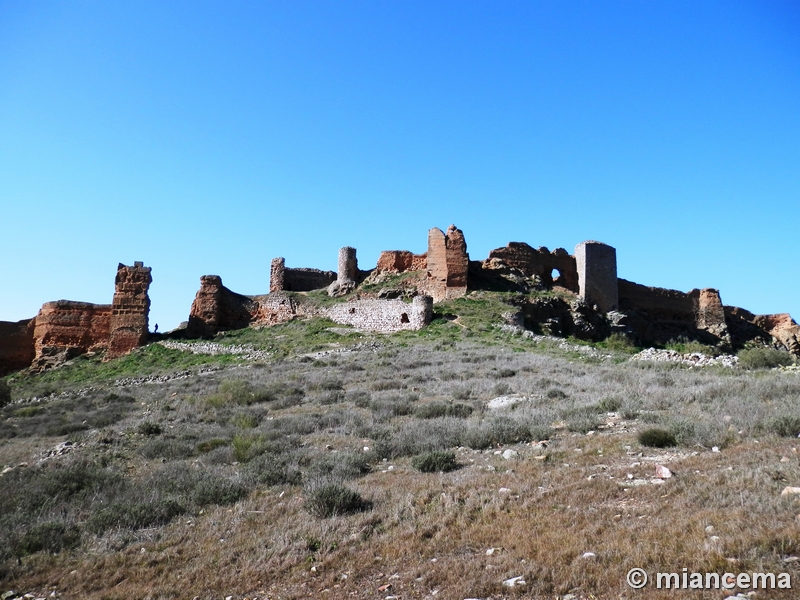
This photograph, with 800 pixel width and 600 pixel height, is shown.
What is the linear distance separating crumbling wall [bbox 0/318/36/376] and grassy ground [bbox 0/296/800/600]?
18579 mm

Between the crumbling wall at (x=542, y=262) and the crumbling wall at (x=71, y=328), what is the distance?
68.0ft

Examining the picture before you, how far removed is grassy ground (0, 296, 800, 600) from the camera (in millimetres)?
4578

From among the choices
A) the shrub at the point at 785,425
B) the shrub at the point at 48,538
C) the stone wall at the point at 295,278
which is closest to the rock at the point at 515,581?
the shrub at the point at 48,538

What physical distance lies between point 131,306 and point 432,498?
1061 inches

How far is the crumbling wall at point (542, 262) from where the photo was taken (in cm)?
3241

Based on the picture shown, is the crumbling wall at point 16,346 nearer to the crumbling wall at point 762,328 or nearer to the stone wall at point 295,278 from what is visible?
the stone wall at point 295,278

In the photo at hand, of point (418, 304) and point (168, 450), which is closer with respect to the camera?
point (168, 450)

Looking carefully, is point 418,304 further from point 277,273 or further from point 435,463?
point 435,463

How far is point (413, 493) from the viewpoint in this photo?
6570 mm

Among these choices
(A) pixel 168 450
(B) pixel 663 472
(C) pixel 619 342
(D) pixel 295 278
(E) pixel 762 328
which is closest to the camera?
(B) pixel 663 472

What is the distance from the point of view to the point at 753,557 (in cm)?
402

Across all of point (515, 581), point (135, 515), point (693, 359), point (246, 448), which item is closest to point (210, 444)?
point (246, 448)

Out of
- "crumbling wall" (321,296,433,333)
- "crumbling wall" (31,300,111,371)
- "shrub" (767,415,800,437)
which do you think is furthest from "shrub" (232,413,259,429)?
"crumbling wall" (31,300,111,371)

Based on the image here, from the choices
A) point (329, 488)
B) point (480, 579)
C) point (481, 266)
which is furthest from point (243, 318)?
point (480, 579)
